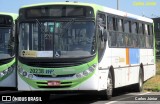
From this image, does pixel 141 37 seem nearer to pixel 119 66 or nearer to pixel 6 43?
pixel 119 66

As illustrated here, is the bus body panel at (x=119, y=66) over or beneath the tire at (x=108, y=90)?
over

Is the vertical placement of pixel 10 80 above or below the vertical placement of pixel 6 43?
below

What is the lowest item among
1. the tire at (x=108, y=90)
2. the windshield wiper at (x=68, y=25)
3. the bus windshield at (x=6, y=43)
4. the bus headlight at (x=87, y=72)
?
the tire at (x=108, y=90)

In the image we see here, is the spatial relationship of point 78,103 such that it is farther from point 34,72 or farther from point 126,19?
point 126,19

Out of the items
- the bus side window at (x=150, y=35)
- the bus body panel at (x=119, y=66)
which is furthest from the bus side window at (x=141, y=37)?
the bus side window at (x=150, y=35)

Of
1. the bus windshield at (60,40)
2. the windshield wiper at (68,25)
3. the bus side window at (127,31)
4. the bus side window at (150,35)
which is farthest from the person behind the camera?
the bus side window at (150,35)

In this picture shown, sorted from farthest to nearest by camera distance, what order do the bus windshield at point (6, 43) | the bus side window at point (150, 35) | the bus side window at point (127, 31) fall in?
the bus side window at point (150, 35), the bus side window at point (127, 31), the bus windshield at point (6, 43)

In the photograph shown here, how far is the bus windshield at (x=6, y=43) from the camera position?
16.3 m

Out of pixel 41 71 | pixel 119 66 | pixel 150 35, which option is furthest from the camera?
pixel 150 35

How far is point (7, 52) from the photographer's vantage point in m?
16.3

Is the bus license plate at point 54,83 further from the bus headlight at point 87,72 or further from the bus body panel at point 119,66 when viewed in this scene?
the bus headlight at point 87,72

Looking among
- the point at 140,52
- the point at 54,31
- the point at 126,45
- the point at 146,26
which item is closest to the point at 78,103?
the point at 54,31

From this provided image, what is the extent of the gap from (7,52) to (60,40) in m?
2.74

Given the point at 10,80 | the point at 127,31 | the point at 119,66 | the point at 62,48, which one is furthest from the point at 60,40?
the point at 127,31
